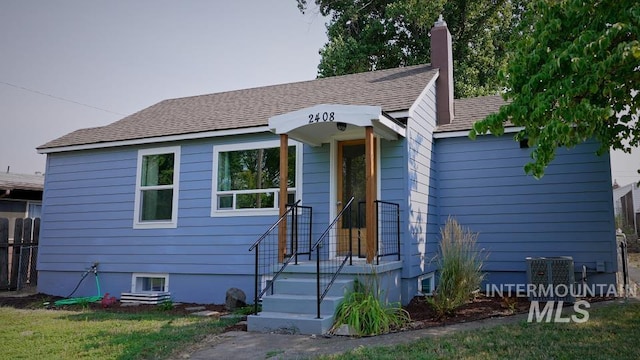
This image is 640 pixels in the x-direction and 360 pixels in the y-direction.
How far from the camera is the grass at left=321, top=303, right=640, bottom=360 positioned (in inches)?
172

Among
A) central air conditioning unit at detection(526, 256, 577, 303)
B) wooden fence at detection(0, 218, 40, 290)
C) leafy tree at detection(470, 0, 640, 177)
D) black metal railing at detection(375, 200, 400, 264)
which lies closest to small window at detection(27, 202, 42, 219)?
wooden fence at detection(0, 218, 40, 290)

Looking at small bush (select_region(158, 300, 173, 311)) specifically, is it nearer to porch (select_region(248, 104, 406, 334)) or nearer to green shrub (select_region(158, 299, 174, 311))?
green shrub (select_region(158, 299, 174, 311))

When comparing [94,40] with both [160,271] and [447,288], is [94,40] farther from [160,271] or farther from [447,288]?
[447,288]

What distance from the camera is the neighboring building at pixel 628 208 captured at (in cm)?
2098

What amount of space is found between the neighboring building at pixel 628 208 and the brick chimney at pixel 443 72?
1443 cm

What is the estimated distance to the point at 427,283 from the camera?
28.1 ft

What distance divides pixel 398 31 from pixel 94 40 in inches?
441

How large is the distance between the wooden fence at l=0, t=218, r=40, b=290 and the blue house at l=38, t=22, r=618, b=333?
880 millimetres

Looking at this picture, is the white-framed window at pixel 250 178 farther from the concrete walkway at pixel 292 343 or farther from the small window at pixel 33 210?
the small window at pixel 33 210

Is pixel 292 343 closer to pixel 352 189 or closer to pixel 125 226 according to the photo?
pixel 352 189

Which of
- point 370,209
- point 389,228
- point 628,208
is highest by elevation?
point 628,208

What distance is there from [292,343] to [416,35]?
1564 cm

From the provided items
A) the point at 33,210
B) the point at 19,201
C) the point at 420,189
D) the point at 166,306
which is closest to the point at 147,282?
the point at 166,306

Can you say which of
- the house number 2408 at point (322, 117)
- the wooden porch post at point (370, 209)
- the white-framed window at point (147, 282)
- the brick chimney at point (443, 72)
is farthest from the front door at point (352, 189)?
the white-framed window at point (147, 282)
